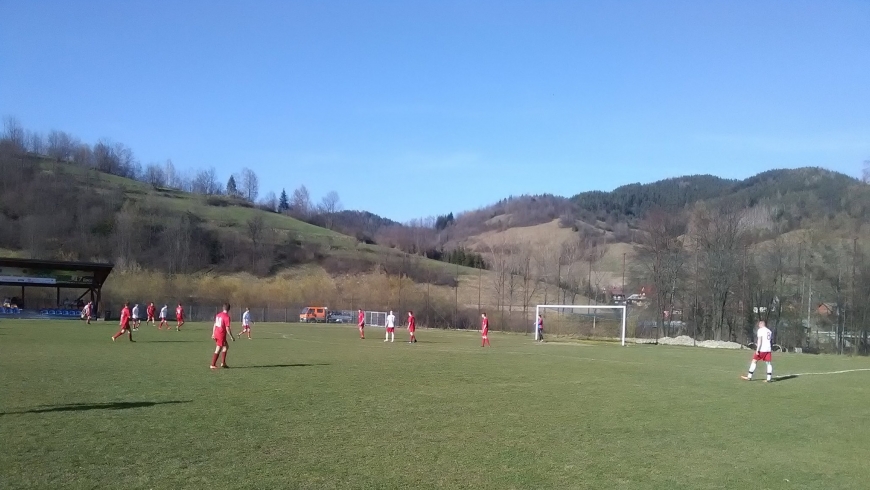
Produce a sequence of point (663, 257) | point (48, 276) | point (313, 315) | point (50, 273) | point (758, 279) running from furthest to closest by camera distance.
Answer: point (313, 315), point (663, 257), point (758, 279), point (50, 273), point (48, 276)

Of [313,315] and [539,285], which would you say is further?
[539,285]

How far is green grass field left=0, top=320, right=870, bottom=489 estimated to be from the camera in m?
8.85

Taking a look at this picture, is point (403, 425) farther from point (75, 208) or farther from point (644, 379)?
point (75, 208)

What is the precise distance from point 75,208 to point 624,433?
122 m

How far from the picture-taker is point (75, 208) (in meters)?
116

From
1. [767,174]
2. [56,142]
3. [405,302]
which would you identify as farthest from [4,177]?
[767,174]

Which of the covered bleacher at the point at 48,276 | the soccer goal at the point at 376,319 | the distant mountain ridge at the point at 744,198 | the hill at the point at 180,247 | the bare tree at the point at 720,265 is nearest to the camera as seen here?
the covered bleacher at the point at 48,276

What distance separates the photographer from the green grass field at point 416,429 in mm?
8852

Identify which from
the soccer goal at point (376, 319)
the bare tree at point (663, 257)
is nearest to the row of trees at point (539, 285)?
the soccer goal at point (376, 319)

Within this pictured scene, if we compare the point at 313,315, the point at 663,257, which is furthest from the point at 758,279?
the point at 313,315

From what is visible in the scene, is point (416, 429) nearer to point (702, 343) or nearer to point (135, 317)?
point (135, 317)

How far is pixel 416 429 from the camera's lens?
12.0 meters

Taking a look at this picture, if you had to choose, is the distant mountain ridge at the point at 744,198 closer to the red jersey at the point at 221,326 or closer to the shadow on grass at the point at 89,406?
the red jersey at the point at 221,326

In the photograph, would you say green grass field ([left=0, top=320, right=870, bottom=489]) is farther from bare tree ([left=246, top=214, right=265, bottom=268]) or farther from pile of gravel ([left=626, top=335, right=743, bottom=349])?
bare tree ([left=246, top=214, right=265, bottom=268])
